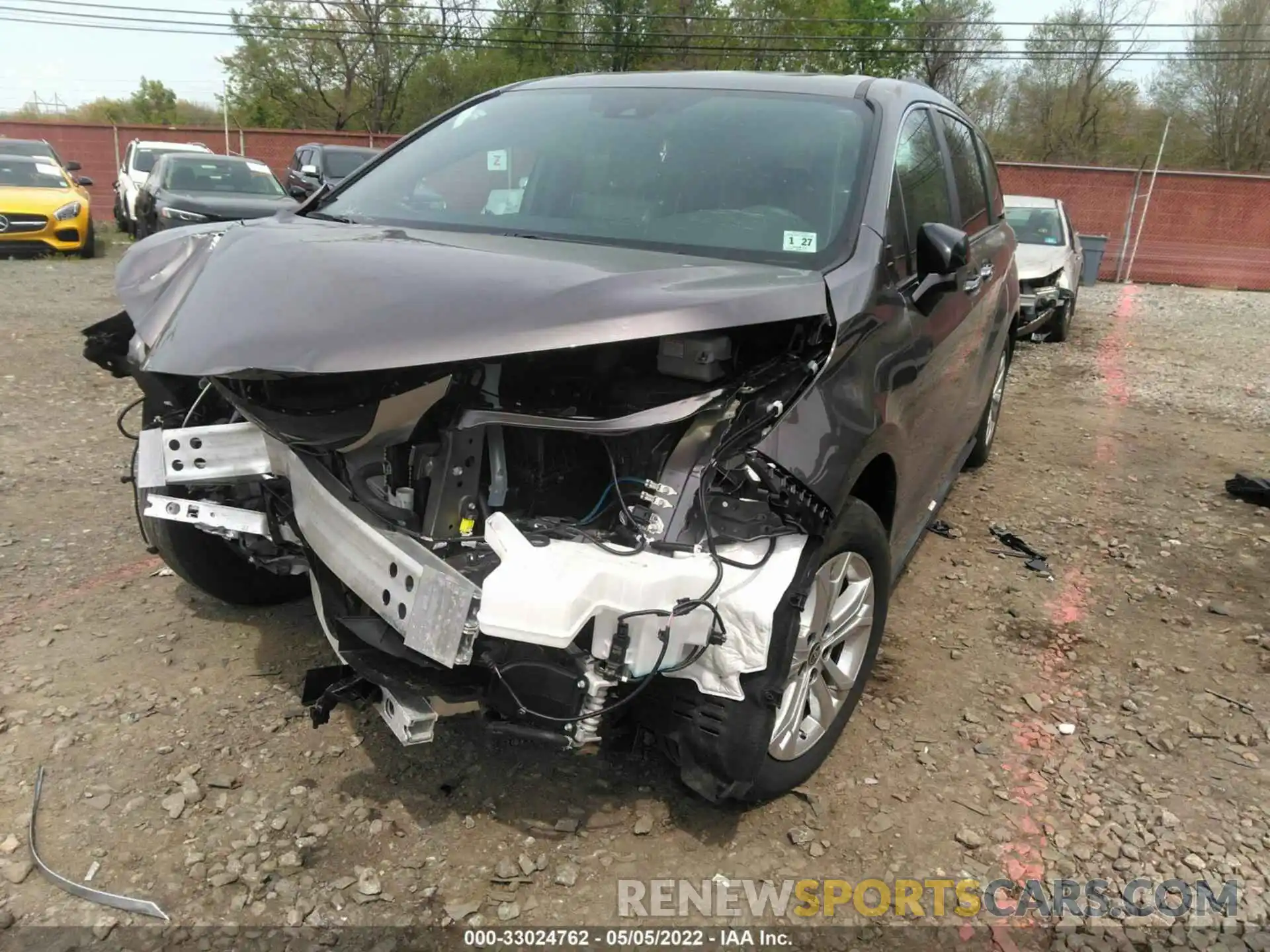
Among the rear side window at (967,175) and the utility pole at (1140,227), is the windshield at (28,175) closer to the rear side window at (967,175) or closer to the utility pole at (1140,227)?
the rear side window at (967,175)

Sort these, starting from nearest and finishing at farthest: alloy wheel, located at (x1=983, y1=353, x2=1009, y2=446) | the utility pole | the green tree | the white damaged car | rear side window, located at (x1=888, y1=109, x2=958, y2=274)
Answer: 1. rear side window, located at (x1=888, y1=109, x2=958, y2=274)
2. alloy wheel, located at (x1=983, y1=353, x2=1009, y2=446)
3. the white damaged car
4. the utility pole
5. the green tree

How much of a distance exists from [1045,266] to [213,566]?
31.3 ft

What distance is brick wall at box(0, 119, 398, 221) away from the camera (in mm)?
23000

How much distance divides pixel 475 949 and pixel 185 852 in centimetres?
81

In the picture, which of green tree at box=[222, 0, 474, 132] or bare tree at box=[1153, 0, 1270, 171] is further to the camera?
green tree at box=[222, 0, 474, 132]

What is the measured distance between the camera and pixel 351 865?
2.25 m

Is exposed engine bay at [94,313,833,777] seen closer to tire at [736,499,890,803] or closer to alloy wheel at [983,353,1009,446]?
tire at [736,499,890,803]

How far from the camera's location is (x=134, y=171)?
1545 centimetres

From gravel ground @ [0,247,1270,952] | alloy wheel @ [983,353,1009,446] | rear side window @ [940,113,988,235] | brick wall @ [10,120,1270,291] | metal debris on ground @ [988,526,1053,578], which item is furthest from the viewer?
brick wall @ [10,120,1270,291]

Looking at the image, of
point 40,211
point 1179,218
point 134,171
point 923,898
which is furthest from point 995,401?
point 1179,218

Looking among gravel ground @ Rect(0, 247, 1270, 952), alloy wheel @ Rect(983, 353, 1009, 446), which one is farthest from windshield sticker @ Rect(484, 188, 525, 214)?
alloy wheel @ Rect(983, 353, 1009, 446)

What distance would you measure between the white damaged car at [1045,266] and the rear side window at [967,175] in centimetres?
509

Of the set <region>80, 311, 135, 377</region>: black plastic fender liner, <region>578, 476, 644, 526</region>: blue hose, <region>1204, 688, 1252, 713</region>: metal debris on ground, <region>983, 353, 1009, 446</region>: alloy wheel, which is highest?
<region>80, 311, 135, 377</region>: black plastic fender liner

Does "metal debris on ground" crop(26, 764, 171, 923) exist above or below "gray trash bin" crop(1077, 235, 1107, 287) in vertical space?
below
